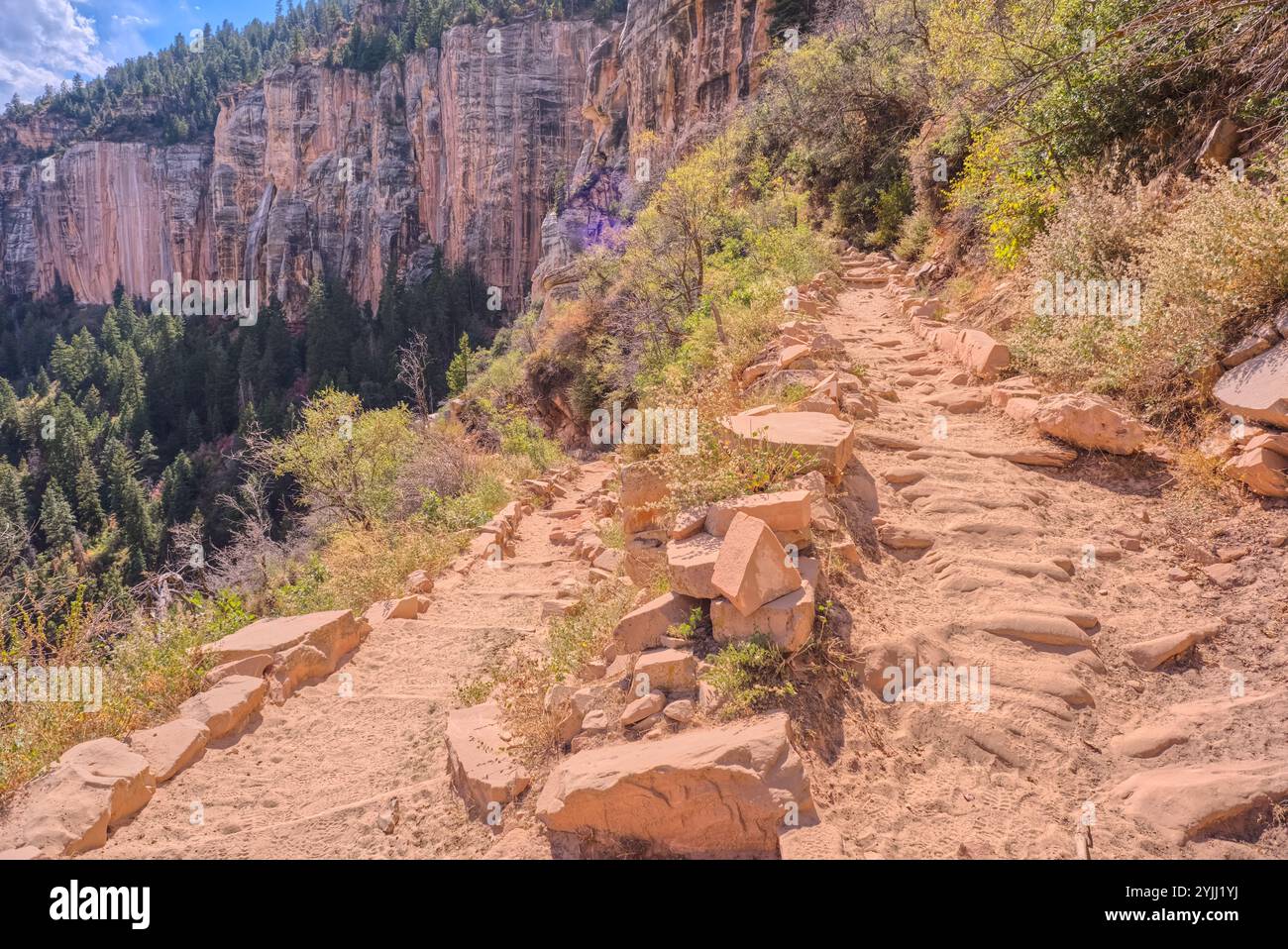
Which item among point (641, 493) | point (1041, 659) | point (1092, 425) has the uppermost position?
point (1092, 425)

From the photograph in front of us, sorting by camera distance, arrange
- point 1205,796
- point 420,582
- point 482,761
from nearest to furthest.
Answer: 1. point 1205,796
2. point 482,761
3. point 420,582

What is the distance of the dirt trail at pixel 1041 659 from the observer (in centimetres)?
275

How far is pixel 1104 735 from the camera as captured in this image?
320 cm

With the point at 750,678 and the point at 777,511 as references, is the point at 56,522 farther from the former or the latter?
the point at 750,678

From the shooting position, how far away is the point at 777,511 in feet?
12.9

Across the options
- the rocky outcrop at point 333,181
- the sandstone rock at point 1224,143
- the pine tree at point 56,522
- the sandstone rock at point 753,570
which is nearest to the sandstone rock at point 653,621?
the sandstone rock at point 753,570

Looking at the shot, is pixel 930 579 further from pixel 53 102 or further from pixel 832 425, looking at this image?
pixel 53 102

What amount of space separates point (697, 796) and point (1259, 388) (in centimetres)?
486

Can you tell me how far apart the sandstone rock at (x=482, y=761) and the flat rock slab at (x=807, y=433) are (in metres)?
2.59

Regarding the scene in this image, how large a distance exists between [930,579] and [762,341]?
4729 millimetres

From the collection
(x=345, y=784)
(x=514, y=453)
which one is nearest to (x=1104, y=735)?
(x=345, y=784)

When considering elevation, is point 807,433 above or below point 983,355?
below

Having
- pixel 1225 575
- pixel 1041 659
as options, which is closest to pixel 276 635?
pixel 1041 659

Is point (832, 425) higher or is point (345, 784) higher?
point (832, 425)
